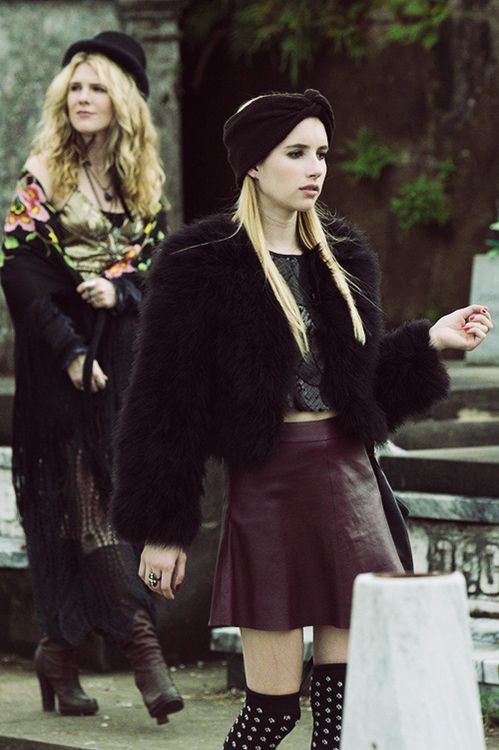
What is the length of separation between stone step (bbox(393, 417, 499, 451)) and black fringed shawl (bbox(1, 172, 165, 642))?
163 centimetres

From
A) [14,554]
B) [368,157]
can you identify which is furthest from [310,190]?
[368,157]

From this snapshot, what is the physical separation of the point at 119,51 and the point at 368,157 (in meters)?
5.26

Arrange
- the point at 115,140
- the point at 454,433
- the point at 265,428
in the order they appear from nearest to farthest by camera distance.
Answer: the point at 265,428
the point at 115,140
the point at 454,433

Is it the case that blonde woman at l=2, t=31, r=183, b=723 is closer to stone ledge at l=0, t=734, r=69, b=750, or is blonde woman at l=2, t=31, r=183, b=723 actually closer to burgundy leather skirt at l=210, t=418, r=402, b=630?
stone ledge at l=0, t=734, r=69, b=750

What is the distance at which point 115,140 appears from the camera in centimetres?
639

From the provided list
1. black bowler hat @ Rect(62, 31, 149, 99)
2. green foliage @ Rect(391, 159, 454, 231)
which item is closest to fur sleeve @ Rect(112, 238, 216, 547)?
black bowler hat @ Rect(62, 31, 149, 99)

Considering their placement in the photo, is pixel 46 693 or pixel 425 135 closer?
pixel 46 693

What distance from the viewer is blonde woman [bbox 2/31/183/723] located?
6309 millimetres

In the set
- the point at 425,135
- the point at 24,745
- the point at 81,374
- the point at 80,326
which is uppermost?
the point at 425,135

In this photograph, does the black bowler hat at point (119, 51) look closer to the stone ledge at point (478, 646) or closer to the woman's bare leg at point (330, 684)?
the stone ledge at point (478, 646)

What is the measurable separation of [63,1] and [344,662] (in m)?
7.17

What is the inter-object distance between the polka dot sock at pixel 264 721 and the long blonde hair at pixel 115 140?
7.54 ft

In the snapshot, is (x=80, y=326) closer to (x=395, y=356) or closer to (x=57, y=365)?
(x=57, y=365)

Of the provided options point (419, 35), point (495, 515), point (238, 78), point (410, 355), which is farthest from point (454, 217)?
point (410, 355)
